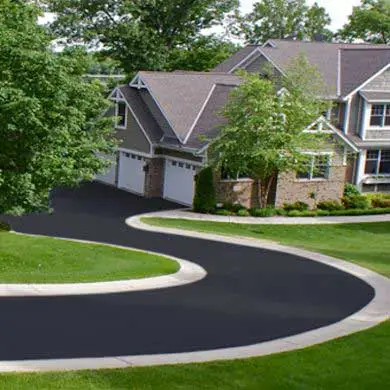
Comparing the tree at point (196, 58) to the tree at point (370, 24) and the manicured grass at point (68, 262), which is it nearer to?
the tree at point (370, 24)

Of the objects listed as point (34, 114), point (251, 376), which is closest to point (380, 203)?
point (34, 114)

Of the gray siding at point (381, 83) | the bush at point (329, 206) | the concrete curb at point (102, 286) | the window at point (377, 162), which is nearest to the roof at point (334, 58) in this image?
the gray siding at point (381, 83)

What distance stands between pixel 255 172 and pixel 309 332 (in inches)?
850

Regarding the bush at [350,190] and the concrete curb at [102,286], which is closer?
the concrete curb at [102,286]

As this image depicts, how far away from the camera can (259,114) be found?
35.6m

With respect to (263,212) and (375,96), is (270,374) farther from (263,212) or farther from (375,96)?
(375,96)

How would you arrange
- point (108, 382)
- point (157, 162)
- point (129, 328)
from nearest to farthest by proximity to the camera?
1. point (108, 382)
2. point (129, 328)
3. point (157, 162)

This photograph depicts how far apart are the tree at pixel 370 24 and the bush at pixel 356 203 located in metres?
34.0

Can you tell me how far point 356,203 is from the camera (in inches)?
1553

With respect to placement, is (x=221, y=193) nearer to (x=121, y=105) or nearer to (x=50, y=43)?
(x=121, y=105)

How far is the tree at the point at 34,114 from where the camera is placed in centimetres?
1911

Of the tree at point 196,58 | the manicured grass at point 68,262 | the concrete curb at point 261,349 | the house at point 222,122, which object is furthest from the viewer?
the tree at point 196,58

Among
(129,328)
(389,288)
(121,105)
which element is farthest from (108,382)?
(121,105)

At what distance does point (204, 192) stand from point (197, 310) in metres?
18.8
